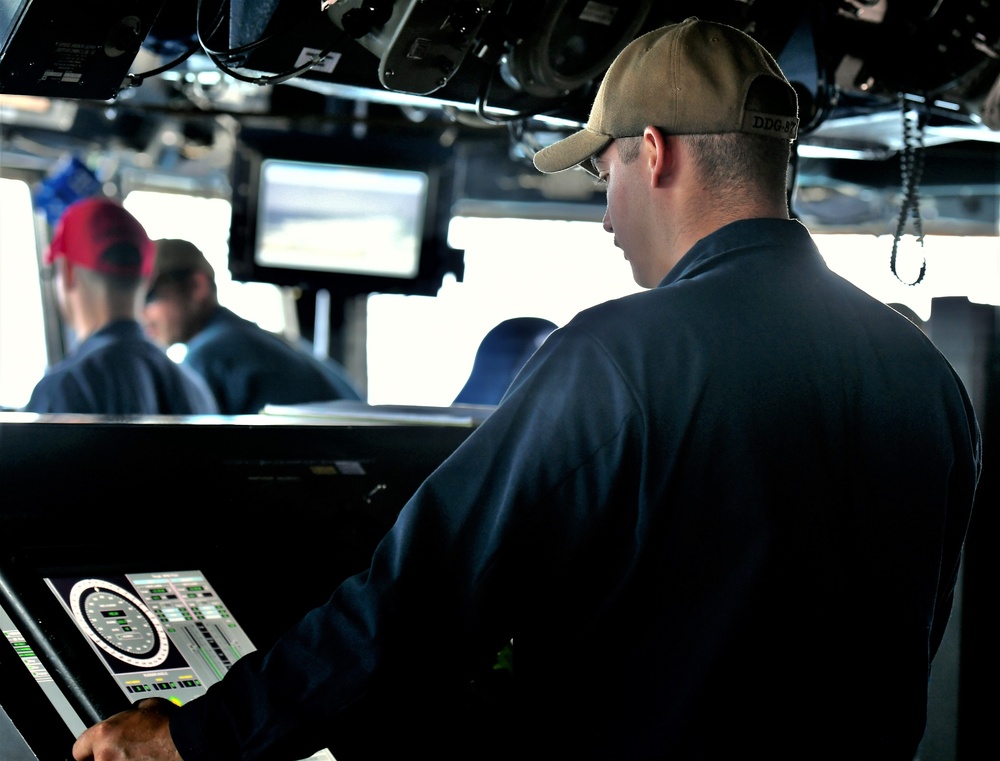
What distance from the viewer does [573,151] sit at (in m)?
1.35

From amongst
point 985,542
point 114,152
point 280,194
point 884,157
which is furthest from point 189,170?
point 985,542

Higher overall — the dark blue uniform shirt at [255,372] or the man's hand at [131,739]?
the man's hand at [131,739]

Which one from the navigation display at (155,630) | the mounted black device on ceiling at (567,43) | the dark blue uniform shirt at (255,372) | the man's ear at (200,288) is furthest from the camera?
the man's ear at (200,288)

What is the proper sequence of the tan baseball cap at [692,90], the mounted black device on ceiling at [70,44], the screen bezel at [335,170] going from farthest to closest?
the screen bezel at [335,170], the mounted black device on ceiling at [70,44], the tan baseball cap at [692,90]

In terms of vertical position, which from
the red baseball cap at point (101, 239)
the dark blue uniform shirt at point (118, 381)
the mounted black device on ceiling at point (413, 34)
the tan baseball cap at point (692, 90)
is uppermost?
the mounted black device on ceiling at point (413, 34)

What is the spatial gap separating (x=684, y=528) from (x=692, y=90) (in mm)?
455

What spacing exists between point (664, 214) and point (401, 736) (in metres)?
0.77

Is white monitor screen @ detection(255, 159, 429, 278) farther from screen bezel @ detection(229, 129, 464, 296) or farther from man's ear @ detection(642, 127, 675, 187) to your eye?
man's ear @ detection(642, 127, 675, 187)

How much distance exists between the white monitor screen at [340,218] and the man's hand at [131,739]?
3.73 meters

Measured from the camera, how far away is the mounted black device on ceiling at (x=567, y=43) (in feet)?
7.28

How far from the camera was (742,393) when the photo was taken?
114 centimetres

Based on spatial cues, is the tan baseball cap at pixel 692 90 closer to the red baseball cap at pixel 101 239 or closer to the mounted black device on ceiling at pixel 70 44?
the mounted black device on ceiling at pixel 70 44

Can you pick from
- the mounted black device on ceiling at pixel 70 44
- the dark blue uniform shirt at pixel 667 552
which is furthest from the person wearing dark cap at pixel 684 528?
the mounted black device on ceiling at pixel 70 44

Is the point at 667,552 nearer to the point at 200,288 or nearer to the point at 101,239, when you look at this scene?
→ the point at 101,239
